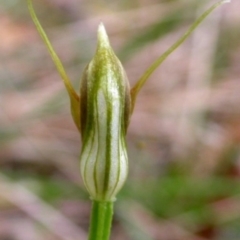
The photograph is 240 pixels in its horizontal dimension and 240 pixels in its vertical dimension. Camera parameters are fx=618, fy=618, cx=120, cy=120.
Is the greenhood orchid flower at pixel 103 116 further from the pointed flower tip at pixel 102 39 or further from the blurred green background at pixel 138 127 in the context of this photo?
the blurred green background at pixel 138 127

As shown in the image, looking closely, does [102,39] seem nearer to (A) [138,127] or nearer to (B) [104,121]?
(B) [104,121]

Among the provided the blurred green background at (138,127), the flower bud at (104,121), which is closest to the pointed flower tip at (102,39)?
the flower bud at (104,121)

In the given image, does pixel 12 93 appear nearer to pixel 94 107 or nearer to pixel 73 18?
pixel 73 18

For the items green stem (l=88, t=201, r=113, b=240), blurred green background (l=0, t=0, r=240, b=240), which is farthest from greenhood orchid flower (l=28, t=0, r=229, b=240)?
blurred green background (l=0, t=0, r=240, b=240)

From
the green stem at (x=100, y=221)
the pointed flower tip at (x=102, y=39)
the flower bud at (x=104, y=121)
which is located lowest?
the green stem at (x=100, y=221)

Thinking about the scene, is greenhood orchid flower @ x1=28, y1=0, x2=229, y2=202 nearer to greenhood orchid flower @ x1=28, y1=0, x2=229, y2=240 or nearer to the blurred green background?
greenhood orchid flower @ x1=28, y1=0, x2=229, y2=240

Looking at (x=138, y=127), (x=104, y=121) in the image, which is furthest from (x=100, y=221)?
(x=138, y=127)

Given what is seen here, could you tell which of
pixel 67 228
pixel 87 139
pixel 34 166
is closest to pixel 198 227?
pixel 67 228
